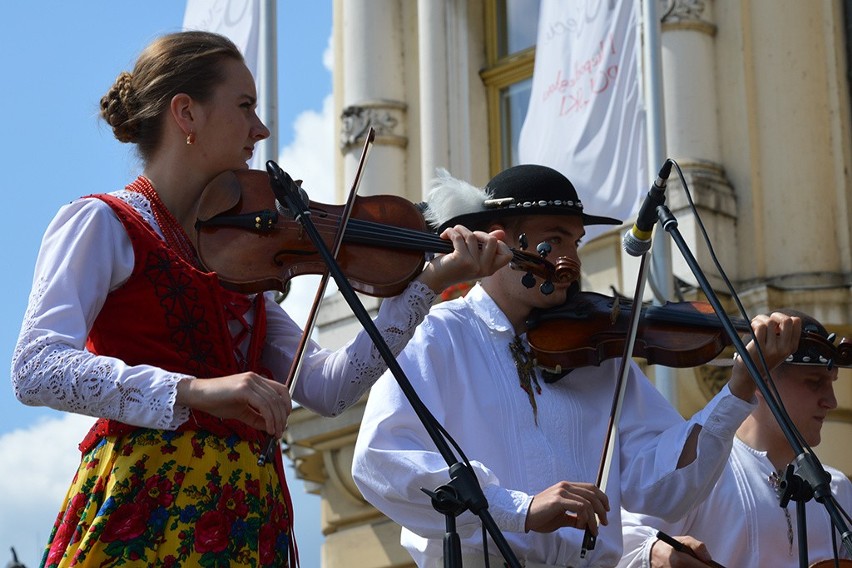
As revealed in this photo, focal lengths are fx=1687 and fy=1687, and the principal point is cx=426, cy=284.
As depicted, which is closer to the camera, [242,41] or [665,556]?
[665,556]

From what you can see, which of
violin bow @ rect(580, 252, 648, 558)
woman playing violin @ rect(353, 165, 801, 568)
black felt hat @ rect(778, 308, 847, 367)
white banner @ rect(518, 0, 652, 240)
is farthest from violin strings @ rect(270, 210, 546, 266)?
white banner @ rect(518, 0, 652, 240)

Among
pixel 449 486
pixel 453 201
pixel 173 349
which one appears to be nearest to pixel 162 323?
pixel 173 349

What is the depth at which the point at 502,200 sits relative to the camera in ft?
14.8

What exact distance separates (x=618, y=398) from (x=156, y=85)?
1379 mm

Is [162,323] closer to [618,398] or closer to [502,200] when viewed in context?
[618,398]

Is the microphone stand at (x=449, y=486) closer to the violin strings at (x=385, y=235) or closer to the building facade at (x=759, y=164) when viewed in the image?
the violin strings at (x=385, y=235)

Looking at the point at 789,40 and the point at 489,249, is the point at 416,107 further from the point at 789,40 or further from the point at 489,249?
the point at 489,249

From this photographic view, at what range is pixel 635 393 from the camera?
449 centimetres

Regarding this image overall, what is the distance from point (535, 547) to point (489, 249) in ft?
2.60

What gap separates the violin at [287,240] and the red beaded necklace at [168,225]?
23 mm

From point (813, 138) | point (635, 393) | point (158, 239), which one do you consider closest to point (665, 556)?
point (635, 393)

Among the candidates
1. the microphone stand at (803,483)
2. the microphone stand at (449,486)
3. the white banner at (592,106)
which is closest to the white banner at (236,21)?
the white banner at (592,106)

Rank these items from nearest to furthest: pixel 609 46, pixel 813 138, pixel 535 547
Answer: pixel 535 547, pixel 609 46, pixel 813 138

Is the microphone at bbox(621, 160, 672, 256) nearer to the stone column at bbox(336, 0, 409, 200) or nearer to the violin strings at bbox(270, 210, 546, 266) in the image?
the violin strings at bbox(270, 210, 546, 266)
